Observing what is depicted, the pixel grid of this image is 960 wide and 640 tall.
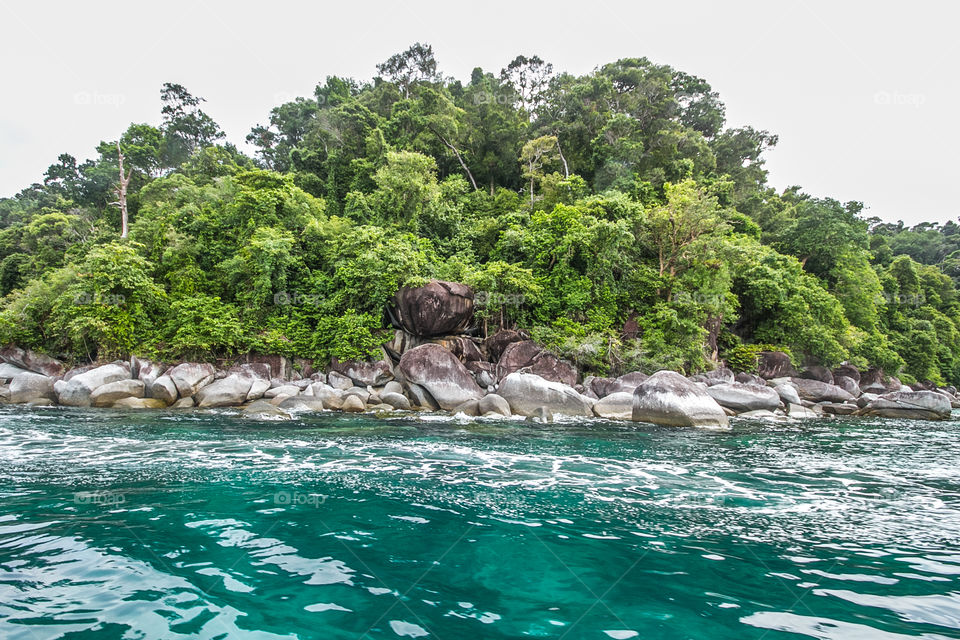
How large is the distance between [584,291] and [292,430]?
14.3 metres

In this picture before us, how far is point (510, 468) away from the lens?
8109 millimetres

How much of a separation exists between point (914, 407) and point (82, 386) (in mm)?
29841

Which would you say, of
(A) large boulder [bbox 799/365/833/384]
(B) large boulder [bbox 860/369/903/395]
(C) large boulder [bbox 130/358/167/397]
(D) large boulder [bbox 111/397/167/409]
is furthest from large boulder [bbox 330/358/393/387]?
(B) large boulder [bbox 860/369/903/395]

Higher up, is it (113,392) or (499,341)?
(499,341)

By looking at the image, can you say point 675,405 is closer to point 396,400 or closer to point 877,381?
point 396,400

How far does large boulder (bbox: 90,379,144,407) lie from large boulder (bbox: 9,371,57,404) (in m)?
2.21

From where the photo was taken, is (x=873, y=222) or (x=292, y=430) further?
(x=873, y=222)

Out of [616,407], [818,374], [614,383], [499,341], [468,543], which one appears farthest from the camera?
[818,374]

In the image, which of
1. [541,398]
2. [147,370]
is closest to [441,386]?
[541,398]

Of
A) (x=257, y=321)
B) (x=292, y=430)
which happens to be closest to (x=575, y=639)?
(x=292, y=430)

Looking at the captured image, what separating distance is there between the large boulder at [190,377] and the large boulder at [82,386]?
1.91 metres

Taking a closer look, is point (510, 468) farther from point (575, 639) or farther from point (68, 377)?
point (68, 377)

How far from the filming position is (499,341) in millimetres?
20031

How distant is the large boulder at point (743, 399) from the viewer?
1620cm
